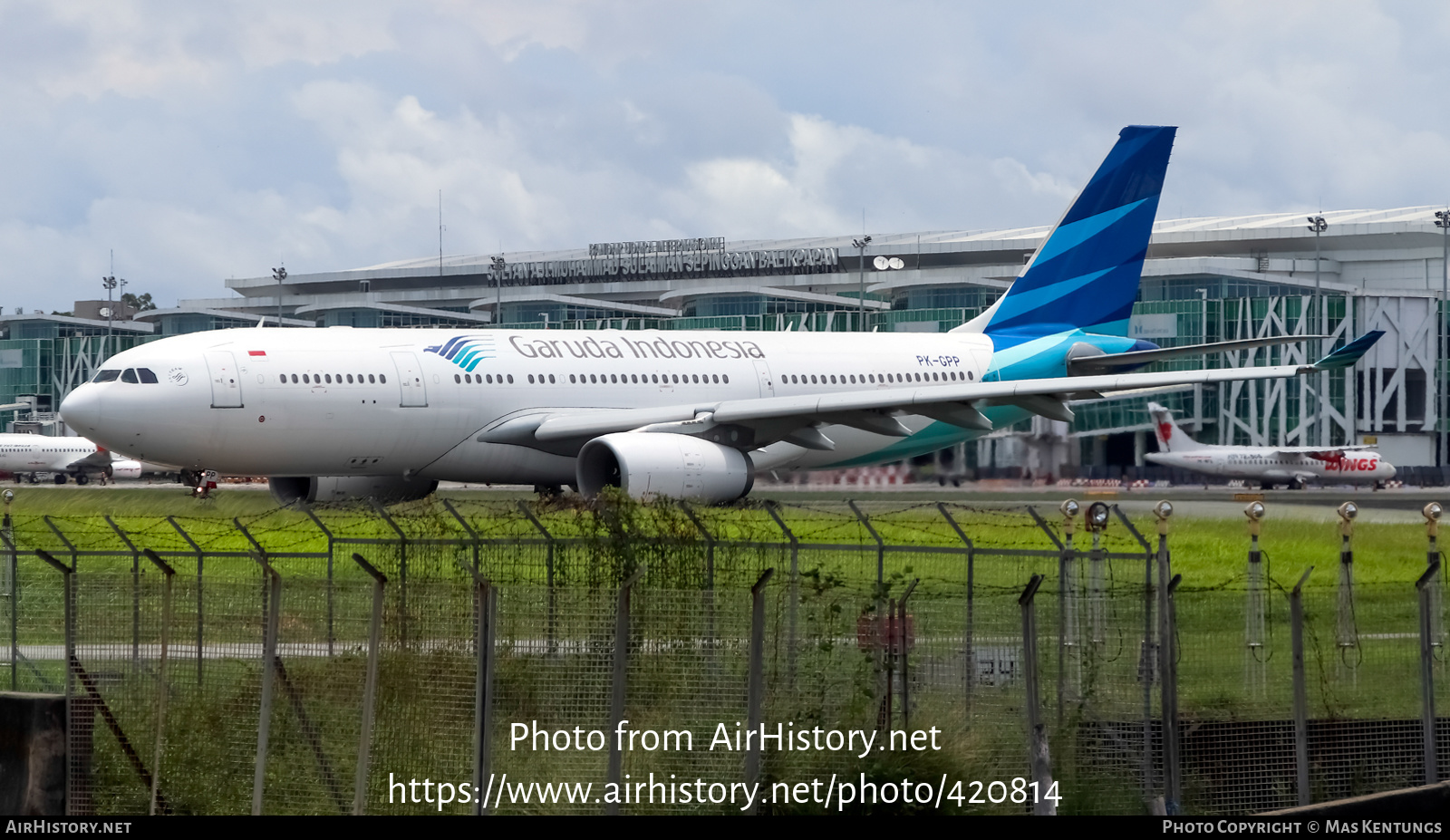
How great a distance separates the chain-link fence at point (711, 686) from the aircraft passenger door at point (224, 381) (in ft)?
42.1

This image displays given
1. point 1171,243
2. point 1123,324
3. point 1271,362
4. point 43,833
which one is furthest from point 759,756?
point 1171,243

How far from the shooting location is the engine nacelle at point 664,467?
1016 inches

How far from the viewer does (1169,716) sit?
1151 cm

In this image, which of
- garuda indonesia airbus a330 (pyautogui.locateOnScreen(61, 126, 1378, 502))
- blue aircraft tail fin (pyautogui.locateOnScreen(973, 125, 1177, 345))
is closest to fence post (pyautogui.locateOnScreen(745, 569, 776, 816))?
garuda indonesia airbus a330 (pyautogui.locateOnScreen(61, 126, 1378, 502))

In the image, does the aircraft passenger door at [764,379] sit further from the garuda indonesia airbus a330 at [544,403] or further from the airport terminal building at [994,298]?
the airport terminal building at [994,298]

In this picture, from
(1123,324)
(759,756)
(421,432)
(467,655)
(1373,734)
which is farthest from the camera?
(1123,324)

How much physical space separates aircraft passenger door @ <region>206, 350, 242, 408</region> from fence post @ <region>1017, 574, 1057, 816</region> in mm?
18020

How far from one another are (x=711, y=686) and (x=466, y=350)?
738 inches

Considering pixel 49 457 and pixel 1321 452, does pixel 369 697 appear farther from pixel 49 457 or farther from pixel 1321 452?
pixel 49 457

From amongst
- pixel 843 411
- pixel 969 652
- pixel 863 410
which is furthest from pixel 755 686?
pixel 863 410

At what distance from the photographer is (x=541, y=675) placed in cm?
1121

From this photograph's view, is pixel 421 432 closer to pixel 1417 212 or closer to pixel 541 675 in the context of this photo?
pixel 541 675

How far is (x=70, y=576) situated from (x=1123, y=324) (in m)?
29.1

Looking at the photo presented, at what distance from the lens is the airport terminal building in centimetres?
7038
